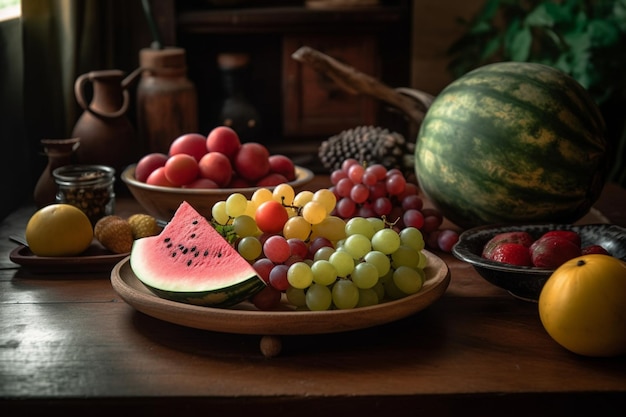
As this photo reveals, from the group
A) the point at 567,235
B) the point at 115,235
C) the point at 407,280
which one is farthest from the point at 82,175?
the point at 567,235

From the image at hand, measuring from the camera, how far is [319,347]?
1.17 m

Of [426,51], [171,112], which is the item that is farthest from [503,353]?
[426,51]

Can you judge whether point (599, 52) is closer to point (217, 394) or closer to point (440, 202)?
point (440, 202)

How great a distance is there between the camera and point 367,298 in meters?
1.18

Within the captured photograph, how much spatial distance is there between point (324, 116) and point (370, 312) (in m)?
1.86

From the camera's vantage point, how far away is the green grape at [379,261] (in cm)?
120

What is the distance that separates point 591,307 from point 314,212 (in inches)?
17.1

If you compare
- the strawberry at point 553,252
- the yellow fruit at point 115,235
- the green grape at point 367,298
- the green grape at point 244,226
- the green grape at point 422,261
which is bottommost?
the yellow fruit at point 115,235

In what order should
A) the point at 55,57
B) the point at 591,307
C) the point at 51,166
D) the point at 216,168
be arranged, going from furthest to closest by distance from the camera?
the point at 55,57
the point at 51,166
the point at 216,168
the point at 591,307

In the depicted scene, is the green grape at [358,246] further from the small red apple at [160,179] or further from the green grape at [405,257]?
the small red apple at [160,179]

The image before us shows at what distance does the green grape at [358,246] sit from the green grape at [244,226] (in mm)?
152

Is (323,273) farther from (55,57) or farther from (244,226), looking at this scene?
(55,57)

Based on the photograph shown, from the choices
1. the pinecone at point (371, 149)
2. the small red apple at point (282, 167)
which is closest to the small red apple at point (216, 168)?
the small red apple at point (282, 167)

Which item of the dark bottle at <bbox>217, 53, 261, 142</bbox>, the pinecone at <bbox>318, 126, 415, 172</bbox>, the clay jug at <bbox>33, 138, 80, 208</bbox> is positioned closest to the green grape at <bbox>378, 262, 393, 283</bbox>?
the pinecone at <bbox>318, 126, 415, 172</bbox>
